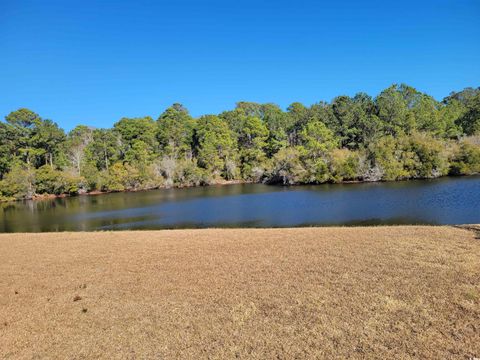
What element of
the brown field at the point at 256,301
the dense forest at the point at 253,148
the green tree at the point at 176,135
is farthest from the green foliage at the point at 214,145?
the brown field at the point at 256,301

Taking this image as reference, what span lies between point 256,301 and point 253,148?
7653cm

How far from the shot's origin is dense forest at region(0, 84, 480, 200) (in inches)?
2238

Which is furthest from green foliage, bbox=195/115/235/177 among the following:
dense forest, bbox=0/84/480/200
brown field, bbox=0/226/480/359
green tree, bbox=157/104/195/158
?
brown field, bbox=0/226/480/359

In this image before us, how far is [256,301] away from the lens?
25.6 feet

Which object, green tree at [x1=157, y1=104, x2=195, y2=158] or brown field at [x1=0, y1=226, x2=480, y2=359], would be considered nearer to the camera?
brown field at [x1=0, y1=226, x2=480, y2=359]

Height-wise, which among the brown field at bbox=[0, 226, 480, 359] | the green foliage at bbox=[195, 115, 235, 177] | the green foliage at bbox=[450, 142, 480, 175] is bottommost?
the brown field at bbox=[0, 226, 480, 359]

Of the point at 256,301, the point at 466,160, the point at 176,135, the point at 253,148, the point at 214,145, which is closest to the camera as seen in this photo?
the point at 256,301

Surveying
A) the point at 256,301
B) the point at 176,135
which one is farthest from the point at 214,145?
the point at 256,301

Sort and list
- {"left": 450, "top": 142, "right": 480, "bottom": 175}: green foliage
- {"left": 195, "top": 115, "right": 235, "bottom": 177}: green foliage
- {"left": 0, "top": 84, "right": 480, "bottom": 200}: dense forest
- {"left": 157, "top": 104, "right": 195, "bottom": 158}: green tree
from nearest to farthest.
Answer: {"left": 450, "top": 142, "right": 480, "bottom": 175}: green foliage < {"left": 0, "top": 84, "right": 480, "bottom": 200}: dense forest < {"left": 195, "top": 115, "right": 235, "bottom": 177}: green foliage < {"left": 157, "top": 104, "right": 195, "bottom": 158}: green tree

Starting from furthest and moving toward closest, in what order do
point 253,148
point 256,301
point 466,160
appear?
point 253,148 → point 466,160 → point 256,301

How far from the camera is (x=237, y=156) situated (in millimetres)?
82375

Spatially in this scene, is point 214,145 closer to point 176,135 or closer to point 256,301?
point 176,135

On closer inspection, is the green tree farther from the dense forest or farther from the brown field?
the brown field

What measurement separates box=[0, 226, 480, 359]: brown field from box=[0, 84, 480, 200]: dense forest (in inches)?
1899
